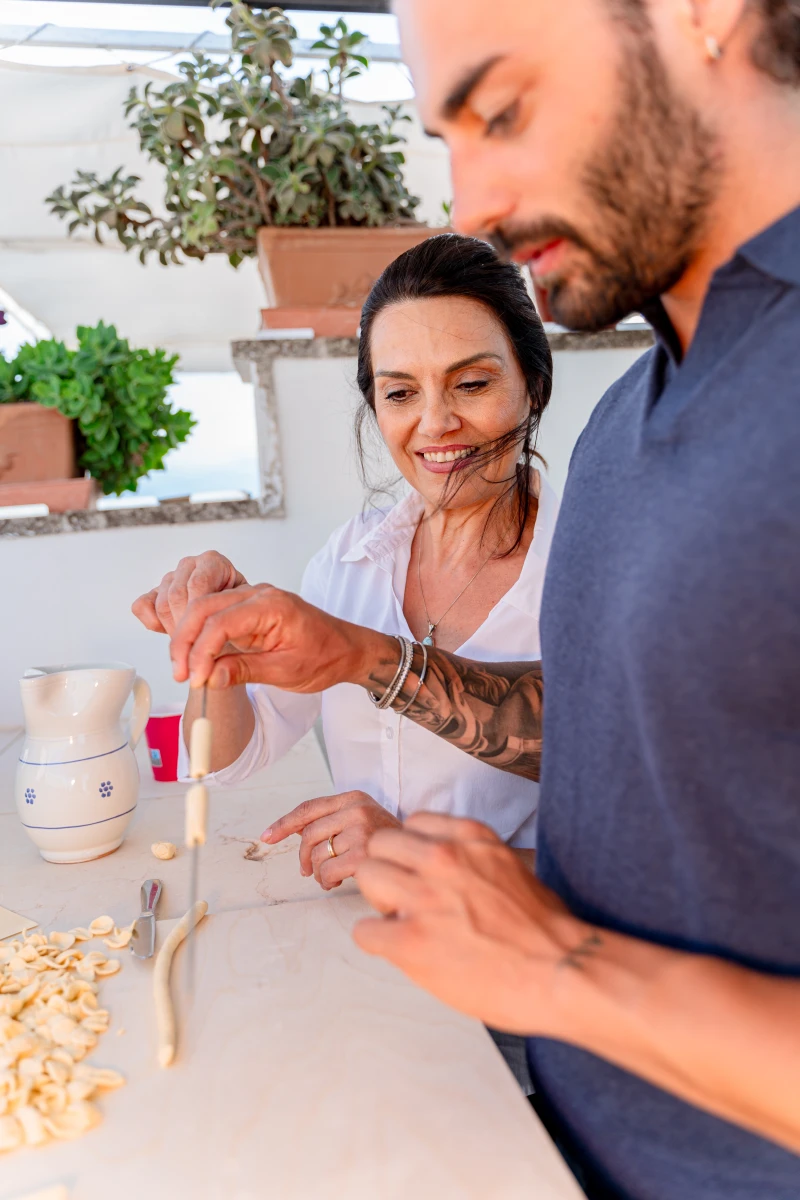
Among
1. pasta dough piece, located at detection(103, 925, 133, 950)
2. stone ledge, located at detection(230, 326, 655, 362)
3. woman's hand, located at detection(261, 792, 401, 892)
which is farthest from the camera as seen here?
stone ledge, located at detection(230, 326, 655, 362)

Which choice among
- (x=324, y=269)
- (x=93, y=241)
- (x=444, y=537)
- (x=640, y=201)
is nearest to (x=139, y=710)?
(x=444, y=537)

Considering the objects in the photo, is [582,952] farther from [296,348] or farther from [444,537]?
[296,348]

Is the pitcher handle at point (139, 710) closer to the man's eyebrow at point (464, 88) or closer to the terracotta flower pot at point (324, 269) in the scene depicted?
the man's eyebrow at point (464, 88)

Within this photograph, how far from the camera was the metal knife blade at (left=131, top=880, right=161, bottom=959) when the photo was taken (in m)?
0.89

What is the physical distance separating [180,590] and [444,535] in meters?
0.54

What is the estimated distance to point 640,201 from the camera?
569 mm

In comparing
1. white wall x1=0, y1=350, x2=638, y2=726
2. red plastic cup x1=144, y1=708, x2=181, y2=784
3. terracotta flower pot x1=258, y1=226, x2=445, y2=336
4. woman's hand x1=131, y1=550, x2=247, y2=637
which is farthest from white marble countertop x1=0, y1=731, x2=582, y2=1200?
terracotta flower pot x1=258, y1=226, x2=445, y2=336

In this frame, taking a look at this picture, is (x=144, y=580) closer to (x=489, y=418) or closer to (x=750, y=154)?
(x=489, y=418)

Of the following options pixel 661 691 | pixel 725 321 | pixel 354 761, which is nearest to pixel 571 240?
pixel 725 321

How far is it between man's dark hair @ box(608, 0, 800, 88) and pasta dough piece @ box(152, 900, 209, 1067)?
2.52 feet

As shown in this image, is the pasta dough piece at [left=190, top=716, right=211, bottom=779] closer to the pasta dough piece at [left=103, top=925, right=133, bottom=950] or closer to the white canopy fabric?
the pasta dough piece at [left=103, top=925, right=133, bottom=950]

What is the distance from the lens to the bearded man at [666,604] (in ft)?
1.75

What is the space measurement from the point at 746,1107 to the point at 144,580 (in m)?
1.77

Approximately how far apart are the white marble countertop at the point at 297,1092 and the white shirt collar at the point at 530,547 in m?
0.55
